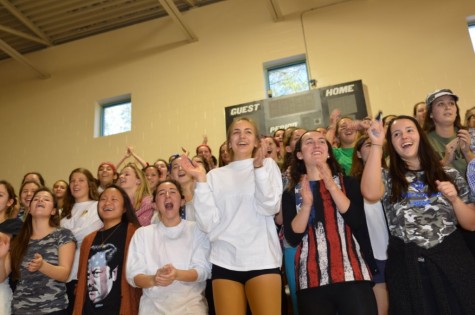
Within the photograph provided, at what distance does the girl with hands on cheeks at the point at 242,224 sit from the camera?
1958 mm

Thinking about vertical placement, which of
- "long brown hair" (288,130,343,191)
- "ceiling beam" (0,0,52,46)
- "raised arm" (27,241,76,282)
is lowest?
"raised arm" (27,241,76,282)

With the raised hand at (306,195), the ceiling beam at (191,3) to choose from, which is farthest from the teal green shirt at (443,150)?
the ceiling beam at (191,3)

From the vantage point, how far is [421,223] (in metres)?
1.90

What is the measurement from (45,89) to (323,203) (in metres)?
7.71

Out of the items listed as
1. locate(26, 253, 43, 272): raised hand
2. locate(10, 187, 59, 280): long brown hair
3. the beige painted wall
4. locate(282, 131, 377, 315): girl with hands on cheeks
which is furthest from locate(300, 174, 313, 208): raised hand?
the beige painted wall

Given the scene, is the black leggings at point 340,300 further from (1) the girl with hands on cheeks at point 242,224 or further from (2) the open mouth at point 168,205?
(2) the open mouth at point 168,205

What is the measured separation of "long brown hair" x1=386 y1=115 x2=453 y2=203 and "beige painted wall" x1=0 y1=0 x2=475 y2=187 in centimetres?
385

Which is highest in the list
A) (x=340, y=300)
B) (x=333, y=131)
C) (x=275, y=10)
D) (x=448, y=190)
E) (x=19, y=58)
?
(x=19, y=58)

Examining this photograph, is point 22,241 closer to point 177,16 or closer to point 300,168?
point 300,168

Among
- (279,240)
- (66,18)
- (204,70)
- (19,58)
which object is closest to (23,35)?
(19,58)

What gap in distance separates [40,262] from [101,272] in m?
0.37

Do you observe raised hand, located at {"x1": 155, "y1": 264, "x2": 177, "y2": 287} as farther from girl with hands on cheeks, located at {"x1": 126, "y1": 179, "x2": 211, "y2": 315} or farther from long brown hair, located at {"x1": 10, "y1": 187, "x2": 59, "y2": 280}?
long brown hair, located at {"x1": 10, "y1": 187, "x2": 59, "y2": 280}

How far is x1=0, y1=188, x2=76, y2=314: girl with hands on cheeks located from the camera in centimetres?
246

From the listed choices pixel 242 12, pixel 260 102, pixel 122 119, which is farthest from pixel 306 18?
pixel 122 119
